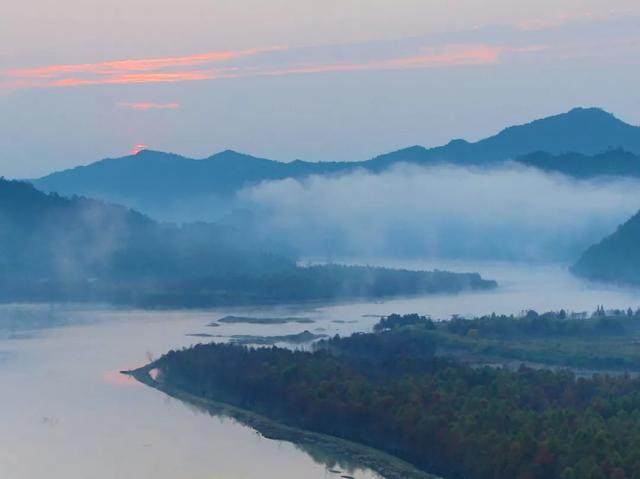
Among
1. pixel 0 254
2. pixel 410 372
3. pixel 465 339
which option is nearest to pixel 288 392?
pixel 410 372

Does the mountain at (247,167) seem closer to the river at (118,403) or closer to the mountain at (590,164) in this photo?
Answer: the mountain at (590,164)

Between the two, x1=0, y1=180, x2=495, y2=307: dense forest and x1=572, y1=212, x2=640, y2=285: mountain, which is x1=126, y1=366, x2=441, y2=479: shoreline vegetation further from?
x1=572, y1=212, x2=640, y2=285: mountain

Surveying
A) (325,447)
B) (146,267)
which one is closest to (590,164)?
(146,267)

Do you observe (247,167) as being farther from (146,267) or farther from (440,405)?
(440,405)

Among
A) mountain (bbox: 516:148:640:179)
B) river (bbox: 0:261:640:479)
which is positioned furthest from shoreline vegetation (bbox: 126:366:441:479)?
mountain (bbox: 516:148:640:179)

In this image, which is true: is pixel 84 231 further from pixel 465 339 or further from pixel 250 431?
pixel 250 431

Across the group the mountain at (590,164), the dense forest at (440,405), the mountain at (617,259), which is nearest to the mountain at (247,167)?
the mountain at (590,164)

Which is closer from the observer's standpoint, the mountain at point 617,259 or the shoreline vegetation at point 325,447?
the shoreline vegetation at point 325,447
